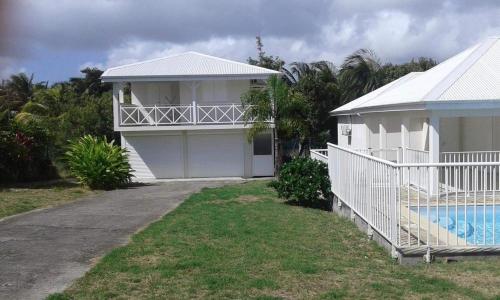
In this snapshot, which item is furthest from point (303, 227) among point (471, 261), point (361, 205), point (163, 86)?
point (163, 86)

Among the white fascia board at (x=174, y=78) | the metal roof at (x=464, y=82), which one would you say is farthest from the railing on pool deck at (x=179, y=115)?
the metal roof at (x=464, y=82)

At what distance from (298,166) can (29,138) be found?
11623mm

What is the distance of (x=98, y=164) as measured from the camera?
20.4 metres

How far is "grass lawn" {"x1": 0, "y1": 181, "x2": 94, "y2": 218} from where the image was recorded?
14.2 m

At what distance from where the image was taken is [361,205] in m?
10.5

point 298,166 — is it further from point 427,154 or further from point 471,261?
point 471,261

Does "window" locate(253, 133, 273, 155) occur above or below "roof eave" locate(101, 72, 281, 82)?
below

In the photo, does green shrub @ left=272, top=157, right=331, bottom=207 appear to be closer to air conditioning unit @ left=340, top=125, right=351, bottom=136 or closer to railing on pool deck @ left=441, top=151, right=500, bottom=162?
railing on pool deck @ left=441, top=151, right=500, bottom=162

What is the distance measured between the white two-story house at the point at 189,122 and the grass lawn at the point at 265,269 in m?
15.2

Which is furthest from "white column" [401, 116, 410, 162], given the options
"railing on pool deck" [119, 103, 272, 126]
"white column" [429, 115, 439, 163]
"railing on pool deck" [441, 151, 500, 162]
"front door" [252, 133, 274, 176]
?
"front door" [252, 133, 274, 176]

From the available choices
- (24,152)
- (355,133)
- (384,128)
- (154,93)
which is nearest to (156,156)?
(154,93)

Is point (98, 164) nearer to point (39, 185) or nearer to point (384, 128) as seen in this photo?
point (39, 185)

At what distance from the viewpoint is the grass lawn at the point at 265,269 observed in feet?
19.6

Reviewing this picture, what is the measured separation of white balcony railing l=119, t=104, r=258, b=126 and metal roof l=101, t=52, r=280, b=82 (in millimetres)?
1356
